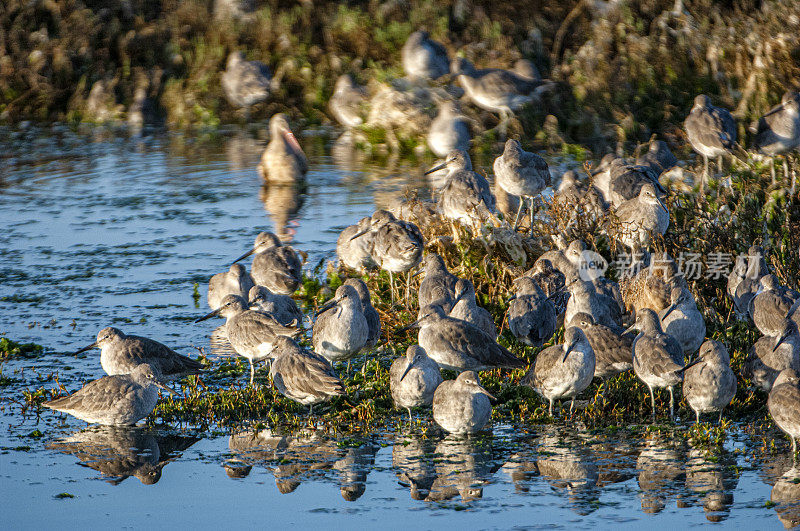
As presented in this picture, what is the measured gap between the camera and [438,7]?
25469 millimetres

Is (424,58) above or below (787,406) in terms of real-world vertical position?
below

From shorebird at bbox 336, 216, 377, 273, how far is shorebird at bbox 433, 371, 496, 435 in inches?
160

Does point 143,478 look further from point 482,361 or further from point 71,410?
point 482,361

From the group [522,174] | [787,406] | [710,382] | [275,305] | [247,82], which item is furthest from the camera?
[247,82]

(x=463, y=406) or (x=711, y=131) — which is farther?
(x=711, y=131)

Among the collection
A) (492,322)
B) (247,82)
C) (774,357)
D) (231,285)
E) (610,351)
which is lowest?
(247,82)

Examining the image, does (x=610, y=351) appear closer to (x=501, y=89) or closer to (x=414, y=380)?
(x=414, y=380)

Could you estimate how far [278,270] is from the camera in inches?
504

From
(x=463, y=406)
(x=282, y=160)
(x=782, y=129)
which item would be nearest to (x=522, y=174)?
(x=782, y=129)

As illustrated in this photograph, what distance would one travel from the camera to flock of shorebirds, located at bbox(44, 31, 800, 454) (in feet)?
30.6

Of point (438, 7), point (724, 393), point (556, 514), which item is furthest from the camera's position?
point (438, 7)

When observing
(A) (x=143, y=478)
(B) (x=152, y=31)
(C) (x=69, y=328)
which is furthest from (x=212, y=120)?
(A) (x=143, y=478)

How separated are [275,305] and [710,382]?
4.59 metres

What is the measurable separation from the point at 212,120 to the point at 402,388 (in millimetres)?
15313
